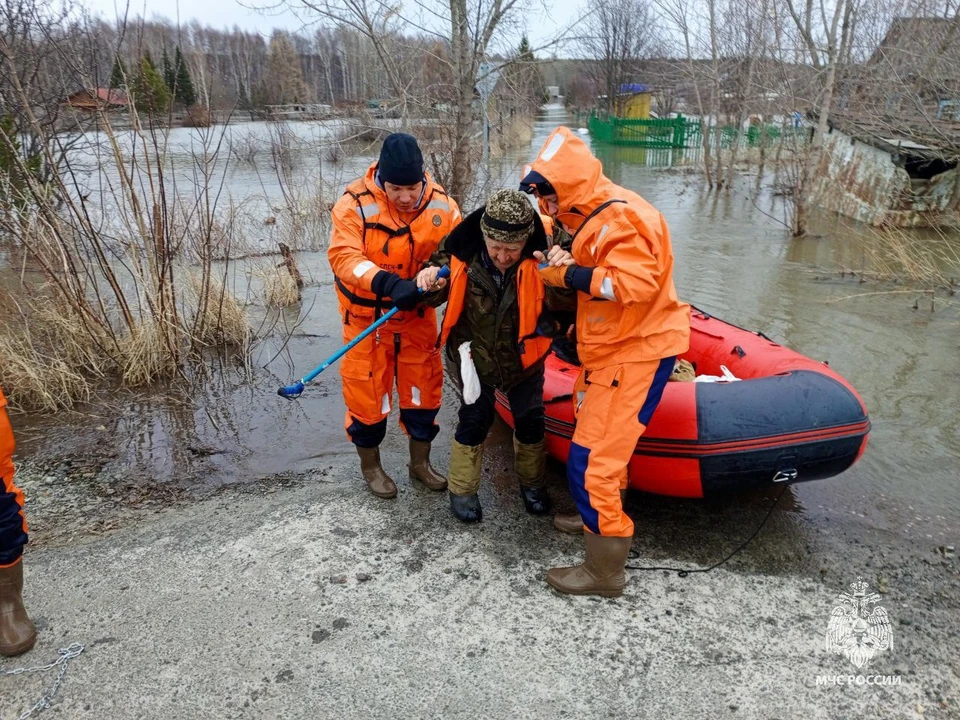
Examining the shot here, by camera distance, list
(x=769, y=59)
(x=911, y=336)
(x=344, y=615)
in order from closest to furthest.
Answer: (x=344, y=615) → (x=911, y=336) → (x=769, y=59)

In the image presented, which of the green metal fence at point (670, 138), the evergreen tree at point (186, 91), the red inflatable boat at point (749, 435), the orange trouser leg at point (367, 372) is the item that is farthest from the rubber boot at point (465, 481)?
the green metal fence at point (670, 138)

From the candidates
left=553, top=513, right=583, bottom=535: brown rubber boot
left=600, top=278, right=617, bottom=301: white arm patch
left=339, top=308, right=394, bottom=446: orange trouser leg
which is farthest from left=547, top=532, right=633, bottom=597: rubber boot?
left=339, top=308, right=394, bottom=446: orange trouser leg

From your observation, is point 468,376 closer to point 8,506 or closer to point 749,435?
point 749,435

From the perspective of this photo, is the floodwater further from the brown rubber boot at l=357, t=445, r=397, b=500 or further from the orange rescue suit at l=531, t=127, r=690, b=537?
the orange rescue suit at l=531, t=127, r=690, b=537

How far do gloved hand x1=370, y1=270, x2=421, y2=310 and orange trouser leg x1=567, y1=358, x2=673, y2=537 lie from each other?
2.79ft

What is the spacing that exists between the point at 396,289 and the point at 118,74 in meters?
2.77

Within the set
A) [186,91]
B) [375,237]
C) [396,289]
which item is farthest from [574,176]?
[186,91]

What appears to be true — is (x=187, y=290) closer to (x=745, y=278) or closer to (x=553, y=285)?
(x=553, y=285)

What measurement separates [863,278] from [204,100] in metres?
7.38

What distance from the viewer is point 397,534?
10.5 ft

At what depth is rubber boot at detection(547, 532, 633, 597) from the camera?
2.68 m

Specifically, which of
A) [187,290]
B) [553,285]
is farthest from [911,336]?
[187,290]

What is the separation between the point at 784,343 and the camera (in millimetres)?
6398

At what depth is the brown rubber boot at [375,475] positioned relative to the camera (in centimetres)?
348
